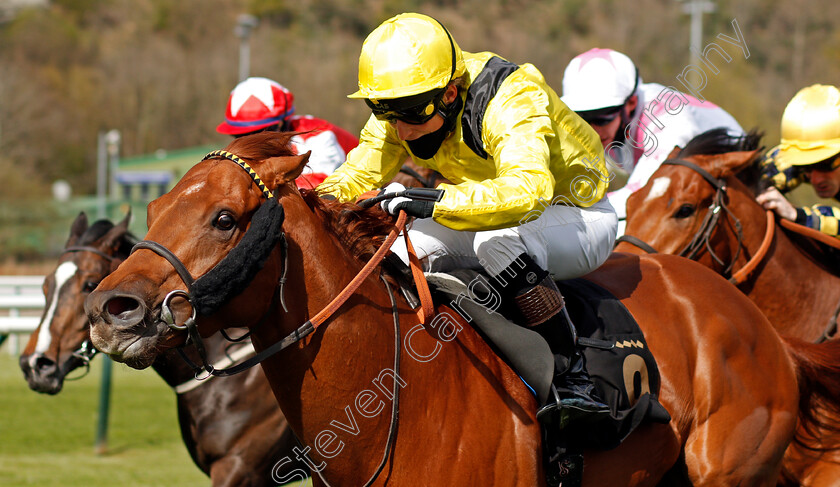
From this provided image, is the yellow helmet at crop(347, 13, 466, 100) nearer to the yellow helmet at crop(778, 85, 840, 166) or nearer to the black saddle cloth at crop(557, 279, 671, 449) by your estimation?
the black saddle cloth at crop(557, 279, 671, 449)

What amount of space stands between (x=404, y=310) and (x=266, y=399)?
1.95 meters

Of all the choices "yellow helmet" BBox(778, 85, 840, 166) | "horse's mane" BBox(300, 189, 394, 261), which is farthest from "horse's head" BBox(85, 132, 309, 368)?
"yellow helmet" BBox(778, 85, 840, 166)

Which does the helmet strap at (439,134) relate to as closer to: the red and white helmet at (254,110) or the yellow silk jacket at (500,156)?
the yellow silk jacket at (500,156)

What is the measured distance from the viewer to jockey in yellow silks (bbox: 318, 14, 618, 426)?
2527mm

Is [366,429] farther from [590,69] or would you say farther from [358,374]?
[590,69]

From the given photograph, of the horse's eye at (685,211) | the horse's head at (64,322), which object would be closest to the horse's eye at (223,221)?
the horse's eye at (685,211)

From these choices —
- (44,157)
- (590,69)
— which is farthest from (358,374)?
(44,157)

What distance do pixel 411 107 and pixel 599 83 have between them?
2532 mm

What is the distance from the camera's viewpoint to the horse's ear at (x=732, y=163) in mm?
4406

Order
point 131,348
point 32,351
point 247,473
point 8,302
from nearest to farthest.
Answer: point 131,348 < point 247,473 < point 32,351 < point 8,302

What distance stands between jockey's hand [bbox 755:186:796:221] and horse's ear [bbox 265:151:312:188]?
310cm

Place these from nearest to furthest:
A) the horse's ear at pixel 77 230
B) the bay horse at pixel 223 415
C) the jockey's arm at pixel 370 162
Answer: the jockey's arm at pixel 370 162 < the bay horse at pixel 223 415 < the horse's ear at pixel 77 230

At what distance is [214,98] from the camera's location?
1670 inches

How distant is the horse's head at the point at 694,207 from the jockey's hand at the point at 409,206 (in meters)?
2.12
